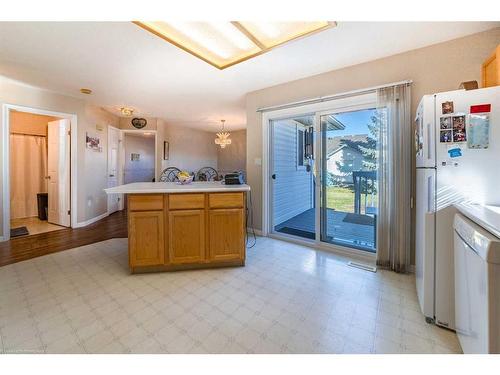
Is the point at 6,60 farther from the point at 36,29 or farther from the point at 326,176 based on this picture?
the point at 326,176

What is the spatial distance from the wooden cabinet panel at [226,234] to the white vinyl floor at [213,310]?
18cm

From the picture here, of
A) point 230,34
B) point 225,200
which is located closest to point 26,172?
point 225,200

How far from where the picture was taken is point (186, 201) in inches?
90.5

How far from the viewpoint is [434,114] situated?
1.48 m

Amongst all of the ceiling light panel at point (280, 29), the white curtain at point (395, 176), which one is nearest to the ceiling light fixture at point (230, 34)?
the ceiling light panel at point (280, 29)

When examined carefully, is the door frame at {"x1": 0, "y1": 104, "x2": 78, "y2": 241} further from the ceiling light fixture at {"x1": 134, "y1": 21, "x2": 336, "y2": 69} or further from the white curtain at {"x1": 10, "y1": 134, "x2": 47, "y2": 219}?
the ceiling light fixture at {"x1": 134, "y1": 21, "x2": 336, "y2": 69}

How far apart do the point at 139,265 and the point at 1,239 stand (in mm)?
2804

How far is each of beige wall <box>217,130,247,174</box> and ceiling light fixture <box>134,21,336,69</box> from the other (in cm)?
525

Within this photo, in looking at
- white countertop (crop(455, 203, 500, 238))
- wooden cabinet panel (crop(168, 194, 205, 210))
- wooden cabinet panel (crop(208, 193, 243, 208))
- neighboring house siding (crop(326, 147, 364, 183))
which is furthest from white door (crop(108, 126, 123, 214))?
white countertop (crop(455, 203, 500, 238))

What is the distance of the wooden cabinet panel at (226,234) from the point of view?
2.37 meters

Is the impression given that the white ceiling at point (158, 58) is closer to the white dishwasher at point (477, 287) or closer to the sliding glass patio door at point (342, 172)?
the sliding glass patio door at point (342, 172)

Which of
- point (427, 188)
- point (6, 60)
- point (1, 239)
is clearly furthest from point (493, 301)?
point (1, 239)

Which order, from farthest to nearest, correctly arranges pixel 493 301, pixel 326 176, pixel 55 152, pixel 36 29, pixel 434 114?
pixel 55 152 < pixel 326 176 < pixel 36 29 < pixel 434 114 < pixel 493 301

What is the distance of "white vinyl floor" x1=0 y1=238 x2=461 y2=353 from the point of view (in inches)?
52.3
